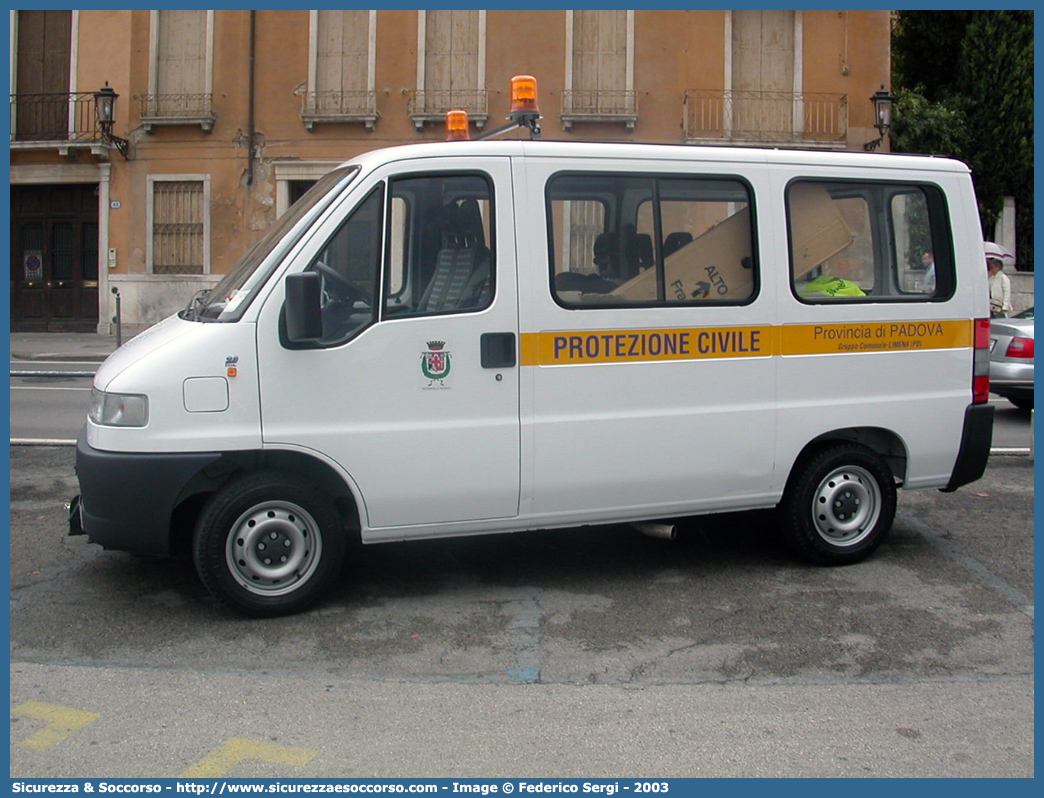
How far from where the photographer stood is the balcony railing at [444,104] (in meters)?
23.0

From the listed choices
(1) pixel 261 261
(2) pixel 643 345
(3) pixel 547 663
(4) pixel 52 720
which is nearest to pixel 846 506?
(2) pixel 643 345

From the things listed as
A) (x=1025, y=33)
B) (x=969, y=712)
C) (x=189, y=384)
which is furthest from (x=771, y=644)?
(x=1025, y=33)

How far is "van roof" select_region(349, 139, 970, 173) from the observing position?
521cm

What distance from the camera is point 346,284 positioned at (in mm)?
5090

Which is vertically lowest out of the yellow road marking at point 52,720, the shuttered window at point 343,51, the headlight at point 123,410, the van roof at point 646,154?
the yellow road marking at point 52,720

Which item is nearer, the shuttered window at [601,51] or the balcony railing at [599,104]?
the balcony railing at [599,104]

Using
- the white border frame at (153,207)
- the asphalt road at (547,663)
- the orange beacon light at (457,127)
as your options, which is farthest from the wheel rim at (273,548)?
the white border frame at (153,207)

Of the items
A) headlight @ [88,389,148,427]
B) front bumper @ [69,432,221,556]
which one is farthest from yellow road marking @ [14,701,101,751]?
headlight @ [88,389,148,427]

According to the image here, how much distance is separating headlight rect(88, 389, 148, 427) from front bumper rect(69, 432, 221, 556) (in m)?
0.14

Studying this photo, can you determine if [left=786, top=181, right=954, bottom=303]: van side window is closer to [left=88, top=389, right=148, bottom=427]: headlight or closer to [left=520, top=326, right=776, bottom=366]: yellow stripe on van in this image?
[left=520, top=326, right=776, bottom=366]: yellow stripe on van

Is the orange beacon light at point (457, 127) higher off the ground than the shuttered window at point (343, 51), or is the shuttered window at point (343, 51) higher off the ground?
the shuttered window at point (343, 51)

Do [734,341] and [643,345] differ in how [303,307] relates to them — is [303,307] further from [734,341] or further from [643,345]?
[734,341]

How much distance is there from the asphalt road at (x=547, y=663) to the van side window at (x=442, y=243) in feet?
5.18

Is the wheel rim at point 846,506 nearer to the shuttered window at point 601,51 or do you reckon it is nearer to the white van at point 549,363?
the white van at point 549,363
